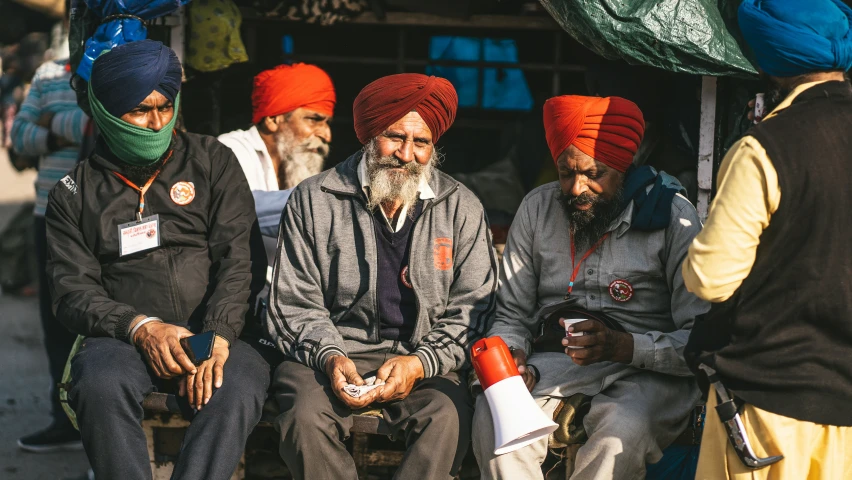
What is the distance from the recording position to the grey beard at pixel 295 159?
4977mm

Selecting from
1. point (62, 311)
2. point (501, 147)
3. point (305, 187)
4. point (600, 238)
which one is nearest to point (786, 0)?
point (600, 238)

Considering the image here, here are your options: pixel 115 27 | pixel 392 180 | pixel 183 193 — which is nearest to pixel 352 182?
pixel 392 180

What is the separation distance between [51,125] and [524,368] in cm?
327

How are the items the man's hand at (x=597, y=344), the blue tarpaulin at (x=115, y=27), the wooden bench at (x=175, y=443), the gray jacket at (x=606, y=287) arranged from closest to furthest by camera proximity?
the man's hand at (x=597, y=344), the gray jacket at (x=606, y=287), the wooden bench at (x=175, y=443), the blue tarpaulin at (x=115, y=27)

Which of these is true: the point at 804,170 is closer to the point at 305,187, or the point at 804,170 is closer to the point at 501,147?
the point at 305,187

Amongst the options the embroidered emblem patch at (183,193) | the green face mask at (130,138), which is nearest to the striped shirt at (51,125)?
the green face mask at (130,138)

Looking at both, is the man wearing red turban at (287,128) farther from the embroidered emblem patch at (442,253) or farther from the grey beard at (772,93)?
the grey beard at (772,93)

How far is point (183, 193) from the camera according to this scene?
3920 millimetres

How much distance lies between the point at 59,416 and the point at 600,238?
10.5ft

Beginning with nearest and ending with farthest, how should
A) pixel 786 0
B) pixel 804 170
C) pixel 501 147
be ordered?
pixel 804 170 → pixel 786 0 → pixel 501 147

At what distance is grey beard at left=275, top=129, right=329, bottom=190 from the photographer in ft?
16.3

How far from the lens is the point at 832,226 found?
2643 millimetres

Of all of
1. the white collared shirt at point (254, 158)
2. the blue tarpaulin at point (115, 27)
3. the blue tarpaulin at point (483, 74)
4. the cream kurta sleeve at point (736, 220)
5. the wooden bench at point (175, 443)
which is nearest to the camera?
the cream kurta sleeve at point (736, 220)

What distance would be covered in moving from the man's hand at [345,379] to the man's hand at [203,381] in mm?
425
